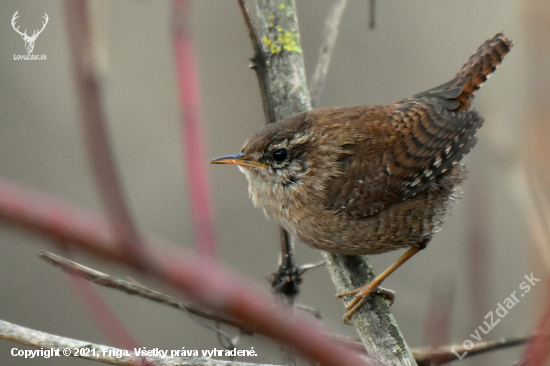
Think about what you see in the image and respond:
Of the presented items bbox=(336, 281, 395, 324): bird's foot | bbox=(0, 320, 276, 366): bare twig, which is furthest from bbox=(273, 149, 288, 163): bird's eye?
bbox=(0, 320, 276, 366): bare twig

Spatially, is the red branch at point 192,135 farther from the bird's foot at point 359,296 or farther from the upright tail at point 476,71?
the upright tail at point 476,71

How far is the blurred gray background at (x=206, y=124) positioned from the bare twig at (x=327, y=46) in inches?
69.5

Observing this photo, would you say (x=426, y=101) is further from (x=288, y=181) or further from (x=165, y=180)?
(x=165, y=180)

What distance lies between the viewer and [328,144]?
10.2ft

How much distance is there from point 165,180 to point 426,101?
9.76ft

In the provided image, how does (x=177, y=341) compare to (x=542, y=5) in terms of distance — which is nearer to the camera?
(x=542, y=5)

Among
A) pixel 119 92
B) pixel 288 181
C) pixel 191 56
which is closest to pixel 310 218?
pixel 288 181

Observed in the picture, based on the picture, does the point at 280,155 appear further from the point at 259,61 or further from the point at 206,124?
the point at 206,124

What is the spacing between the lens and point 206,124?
213 inches

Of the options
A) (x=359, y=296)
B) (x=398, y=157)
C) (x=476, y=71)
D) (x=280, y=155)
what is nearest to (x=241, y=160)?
(x=280, y=155)

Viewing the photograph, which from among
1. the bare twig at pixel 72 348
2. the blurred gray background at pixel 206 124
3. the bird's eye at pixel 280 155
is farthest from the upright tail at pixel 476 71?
the bare twig at pixel 72 348

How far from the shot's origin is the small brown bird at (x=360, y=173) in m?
2.99

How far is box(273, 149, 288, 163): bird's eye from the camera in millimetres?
3146

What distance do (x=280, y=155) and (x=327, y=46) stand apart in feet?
2.65
